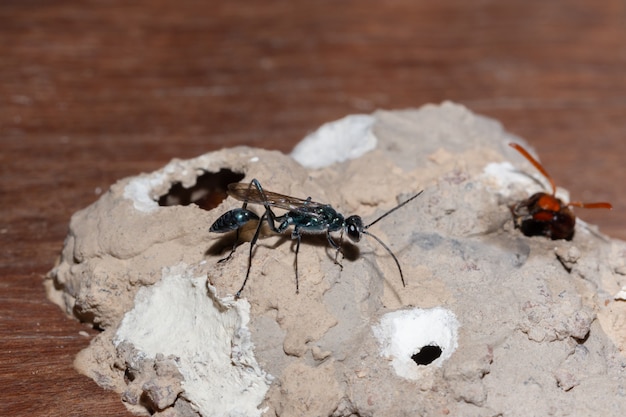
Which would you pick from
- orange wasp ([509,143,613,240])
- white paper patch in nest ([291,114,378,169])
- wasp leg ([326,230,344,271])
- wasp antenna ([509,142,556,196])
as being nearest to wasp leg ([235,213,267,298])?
wasp leg ([326,230,344,271])

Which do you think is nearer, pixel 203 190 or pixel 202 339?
pixel 202 339

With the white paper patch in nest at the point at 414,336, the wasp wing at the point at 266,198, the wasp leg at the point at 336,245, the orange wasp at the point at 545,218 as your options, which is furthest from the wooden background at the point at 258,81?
the white paper patch in nest at the point at 414,336

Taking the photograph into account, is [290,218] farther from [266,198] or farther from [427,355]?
[427,355]

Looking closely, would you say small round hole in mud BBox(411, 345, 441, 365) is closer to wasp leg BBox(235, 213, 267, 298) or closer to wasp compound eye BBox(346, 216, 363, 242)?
wasp compound eye BBox(346, 216, 363, 242)

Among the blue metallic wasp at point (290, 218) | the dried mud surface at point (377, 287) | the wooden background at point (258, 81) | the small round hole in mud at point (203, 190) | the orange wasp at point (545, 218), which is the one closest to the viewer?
the dried mud surface at point (377, 287)

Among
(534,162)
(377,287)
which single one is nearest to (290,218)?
(377,287)

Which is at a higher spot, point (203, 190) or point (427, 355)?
point (203, 190)

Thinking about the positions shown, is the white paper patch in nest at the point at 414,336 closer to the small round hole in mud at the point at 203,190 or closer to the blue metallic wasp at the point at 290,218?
the blue metallic wasp at the point at 290,218
